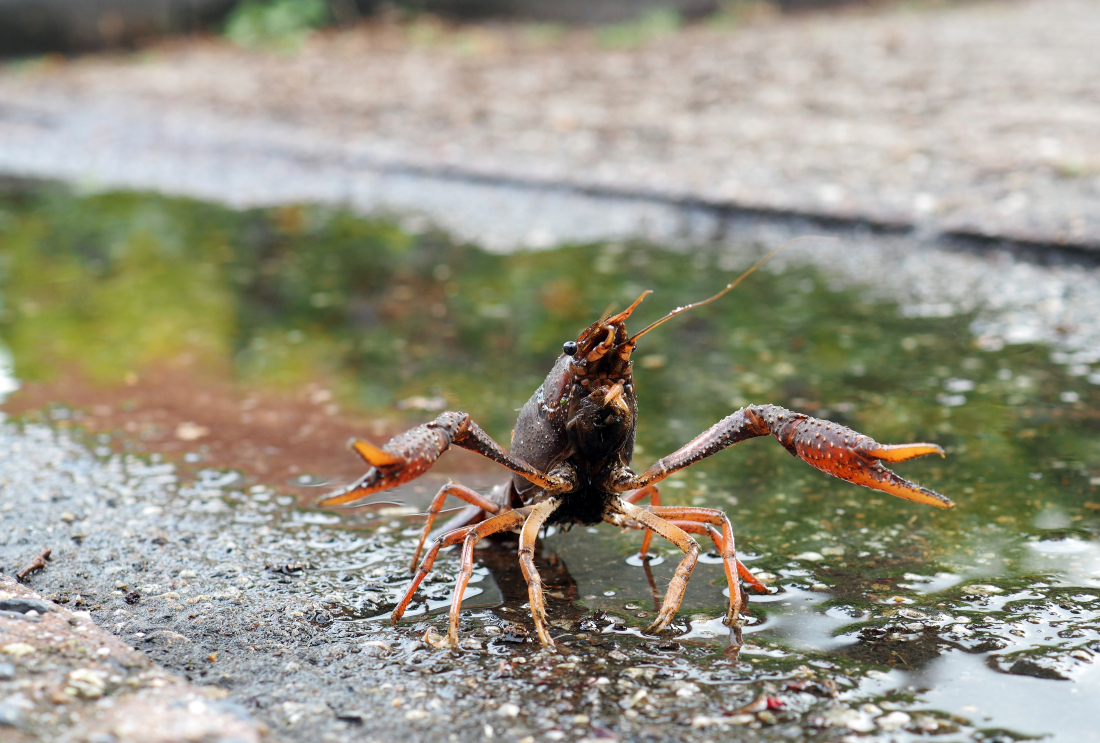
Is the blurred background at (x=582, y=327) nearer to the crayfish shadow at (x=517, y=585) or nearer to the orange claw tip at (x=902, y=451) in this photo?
the crayfish shadow at (x=517, y=585)

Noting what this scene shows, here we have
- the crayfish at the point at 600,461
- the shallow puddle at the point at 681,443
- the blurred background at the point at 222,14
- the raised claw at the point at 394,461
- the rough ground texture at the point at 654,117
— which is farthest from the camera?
the blurred background at the point at 222,14

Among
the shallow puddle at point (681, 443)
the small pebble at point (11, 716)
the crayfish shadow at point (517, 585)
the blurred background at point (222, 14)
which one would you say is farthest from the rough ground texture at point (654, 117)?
the small pebble at point (11, 716)

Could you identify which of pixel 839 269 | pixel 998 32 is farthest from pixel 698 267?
pixel 998 32

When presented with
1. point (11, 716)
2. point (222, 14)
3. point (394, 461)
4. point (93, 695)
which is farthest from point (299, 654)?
point (222, 14)

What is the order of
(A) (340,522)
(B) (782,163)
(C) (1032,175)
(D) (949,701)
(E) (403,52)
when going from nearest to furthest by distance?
(D) (949,701)
(A) (340,522)
(C) (1032,175)
(B) (782,163)
(E) (403,52)

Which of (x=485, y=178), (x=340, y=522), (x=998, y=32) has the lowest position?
(x=340, y=522)

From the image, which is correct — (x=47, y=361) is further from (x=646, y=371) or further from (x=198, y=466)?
(x=646, y=371)
